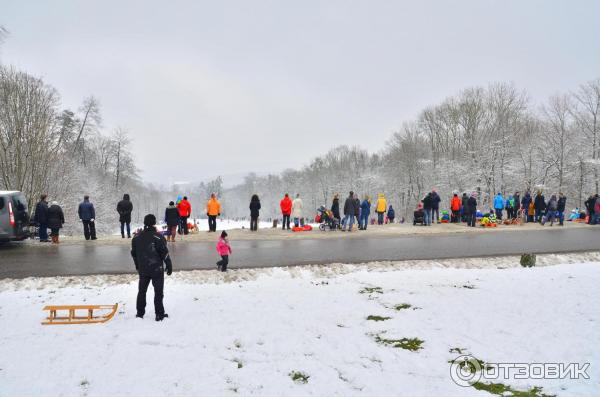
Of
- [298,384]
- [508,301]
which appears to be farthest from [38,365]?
[508,301]

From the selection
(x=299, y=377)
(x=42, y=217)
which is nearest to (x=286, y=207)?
(x=42, y=217)

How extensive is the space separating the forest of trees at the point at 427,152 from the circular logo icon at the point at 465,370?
2204cm

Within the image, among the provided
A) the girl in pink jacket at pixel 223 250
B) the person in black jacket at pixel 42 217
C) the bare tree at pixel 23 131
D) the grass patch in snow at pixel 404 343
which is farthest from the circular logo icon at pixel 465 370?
the bare tree at pixel 23 131

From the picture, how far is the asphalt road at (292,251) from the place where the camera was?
10.5 metres

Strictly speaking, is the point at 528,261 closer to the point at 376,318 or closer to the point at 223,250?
the point at 376,318

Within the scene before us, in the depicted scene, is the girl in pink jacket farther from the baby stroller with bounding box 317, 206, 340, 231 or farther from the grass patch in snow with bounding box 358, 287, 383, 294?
the baby stroller with bounding box 317, 206, 340, 231

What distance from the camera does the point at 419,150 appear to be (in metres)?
53.4

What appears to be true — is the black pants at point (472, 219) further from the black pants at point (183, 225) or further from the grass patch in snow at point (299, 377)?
the grass patch in snow at point (299, 377)

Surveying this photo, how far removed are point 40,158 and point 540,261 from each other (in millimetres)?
24801

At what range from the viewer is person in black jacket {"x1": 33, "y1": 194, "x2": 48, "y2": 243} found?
1428cm

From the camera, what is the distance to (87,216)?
15070mm

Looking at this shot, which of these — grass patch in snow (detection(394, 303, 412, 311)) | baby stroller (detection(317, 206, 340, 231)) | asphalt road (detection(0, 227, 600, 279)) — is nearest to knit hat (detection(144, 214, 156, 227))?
asphalt road (detection(0, 227, 600, 279))

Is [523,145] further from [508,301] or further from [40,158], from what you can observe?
[40,158]

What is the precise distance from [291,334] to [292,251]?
6.53 metres
